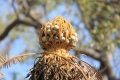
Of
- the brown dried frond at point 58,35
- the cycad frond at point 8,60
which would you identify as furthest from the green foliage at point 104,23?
the cycad frond at point 8,60

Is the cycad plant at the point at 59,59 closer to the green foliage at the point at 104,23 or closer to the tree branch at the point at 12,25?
→ the green foliage at the point at 104,23

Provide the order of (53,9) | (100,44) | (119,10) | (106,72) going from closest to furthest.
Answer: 1. (119,10)
2. (100,44)
3. (106,72)
4. (53,9)

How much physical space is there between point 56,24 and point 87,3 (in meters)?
9.63

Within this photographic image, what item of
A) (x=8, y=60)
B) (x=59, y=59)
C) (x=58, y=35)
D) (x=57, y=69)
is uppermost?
(x=58, y=35)

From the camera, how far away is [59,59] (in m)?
3.67

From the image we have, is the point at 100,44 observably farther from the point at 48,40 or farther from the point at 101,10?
the point at 48,40

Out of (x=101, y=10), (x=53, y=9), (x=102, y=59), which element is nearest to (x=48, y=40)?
(x=101, y=10)

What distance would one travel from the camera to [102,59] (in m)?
15.9

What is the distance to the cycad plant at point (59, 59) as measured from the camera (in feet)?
11.8

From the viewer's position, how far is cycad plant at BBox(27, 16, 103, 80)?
3605 millimetres

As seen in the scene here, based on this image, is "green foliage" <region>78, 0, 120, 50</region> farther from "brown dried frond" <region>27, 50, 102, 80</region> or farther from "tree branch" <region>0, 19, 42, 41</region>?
"brown dried frond" <region>27, 50, 102, 80</region>

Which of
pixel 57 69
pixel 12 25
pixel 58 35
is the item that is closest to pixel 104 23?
pixel 12 25

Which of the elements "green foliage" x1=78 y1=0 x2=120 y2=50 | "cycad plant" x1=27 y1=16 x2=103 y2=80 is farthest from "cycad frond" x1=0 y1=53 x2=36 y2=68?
"green foliage" x1=78 y1=0 x2=120 y2=50

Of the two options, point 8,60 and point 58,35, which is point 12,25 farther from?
point 58,35
